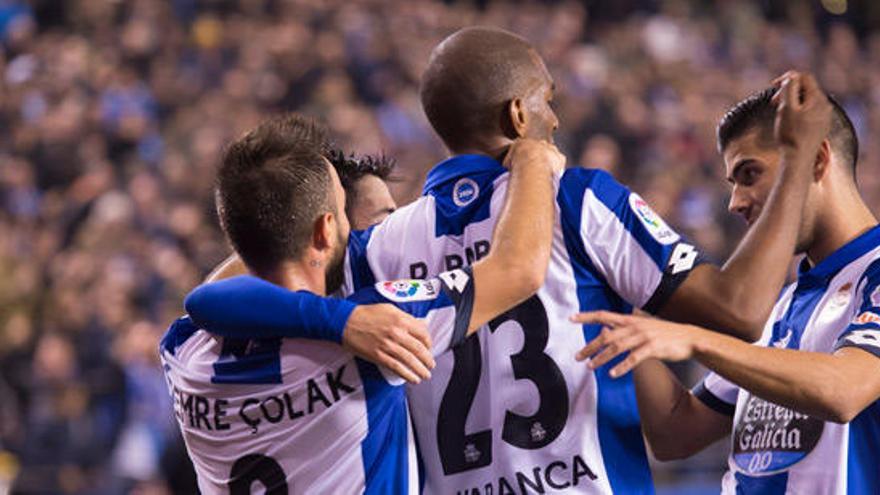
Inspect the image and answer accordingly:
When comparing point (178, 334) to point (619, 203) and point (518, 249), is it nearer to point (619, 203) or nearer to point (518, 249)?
point (518, 249)

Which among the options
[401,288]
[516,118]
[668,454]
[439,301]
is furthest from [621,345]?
[668,454]

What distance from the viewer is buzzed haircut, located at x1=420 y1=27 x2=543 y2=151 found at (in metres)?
3.53

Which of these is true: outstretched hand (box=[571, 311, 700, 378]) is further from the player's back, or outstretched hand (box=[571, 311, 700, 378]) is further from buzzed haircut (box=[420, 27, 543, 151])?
buzzed haircut (box=[420, 27, 543, 151])

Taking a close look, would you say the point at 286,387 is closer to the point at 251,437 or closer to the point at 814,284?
the point at 251,437

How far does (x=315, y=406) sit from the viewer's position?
3.23m

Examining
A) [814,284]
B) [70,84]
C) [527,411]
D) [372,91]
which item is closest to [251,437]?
[527,411]

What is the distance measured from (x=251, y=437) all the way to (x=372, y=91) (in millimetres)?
10568

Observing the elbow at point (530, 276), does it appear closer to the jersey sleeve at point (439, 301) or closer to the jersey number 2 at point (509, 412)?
the jersey sleeve at point (439, 301)

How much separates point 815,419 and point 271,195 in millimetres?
1559

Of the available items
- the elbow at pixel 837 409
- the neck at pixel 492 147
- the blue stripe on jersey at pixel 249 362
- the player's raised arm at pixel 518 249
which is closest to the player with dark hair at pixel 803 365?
the elbow at pixel 837 409

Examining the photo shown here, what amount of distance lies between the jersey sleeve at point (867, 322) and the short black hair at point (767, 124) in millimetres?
381

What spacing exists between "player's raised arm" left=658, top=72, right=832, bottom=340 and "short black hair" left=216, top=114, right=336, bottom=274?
87cm

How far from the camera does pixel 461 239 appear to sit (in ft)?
11.6

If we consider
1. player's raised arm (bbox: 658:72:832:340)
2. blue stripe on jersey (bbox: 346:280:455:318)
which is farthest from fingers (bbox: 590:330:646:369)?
blue stripe on jersey (bbox: 346:280:455:318)
